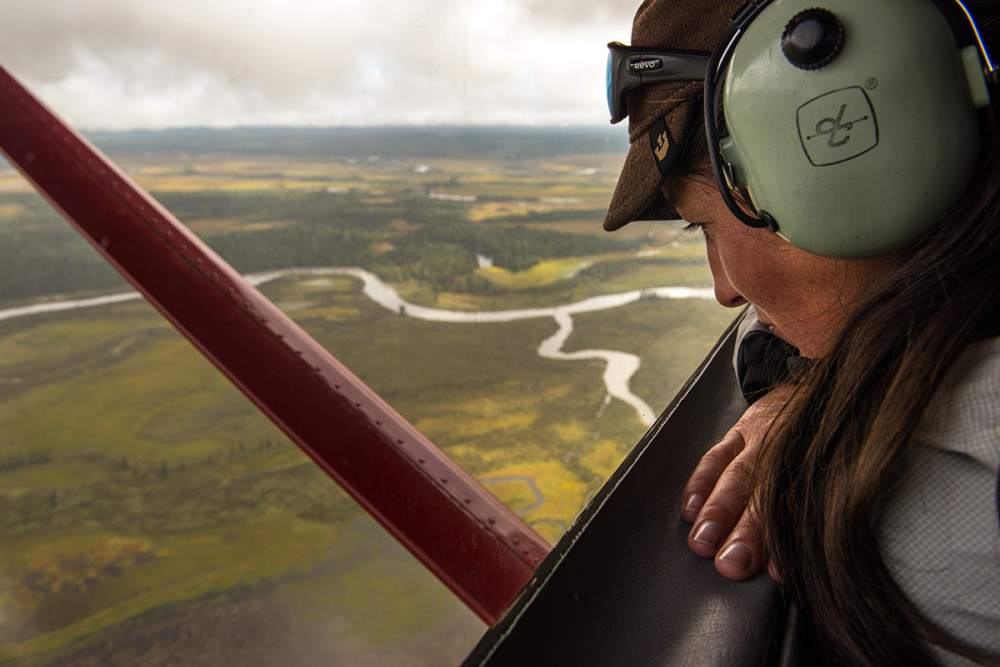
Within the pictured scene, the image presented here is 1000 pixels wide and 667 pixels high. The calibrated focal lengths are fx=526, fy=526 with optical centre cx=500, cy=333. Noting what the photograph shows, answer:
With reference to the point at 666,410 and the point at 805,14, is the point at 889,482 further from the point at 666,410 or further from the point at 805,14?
the point at 666,410

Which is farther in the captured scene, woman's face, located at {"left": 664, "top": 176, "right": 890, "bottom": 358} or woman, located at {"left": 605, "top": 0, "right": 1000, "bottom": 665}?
woman's face, located at {"left": 664, "top": 176, "right": 890, "bottom": 358}

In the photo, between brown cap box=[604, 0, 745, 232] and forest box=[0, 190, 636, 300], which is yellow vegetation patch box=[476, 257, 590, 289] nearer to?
forest box=[0, 190, 636, 300]

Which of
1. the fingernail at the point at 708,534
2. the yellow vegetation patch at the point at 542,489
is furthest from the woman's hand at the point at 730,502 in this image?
the yellow vegetation patch at the point at 542,489

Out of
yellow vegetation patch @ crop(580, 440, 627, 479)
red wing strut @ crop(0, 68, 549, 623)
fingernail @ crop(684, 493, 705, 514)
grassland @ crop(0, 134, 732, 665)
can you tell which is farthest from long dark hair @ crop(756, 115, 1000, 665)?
yellow vegetation patch @ crop(580, 440, 627, 479)

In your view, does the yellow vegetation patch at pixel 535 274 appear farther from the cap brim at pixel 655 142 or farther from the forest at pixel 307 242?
the cap brim at pixel 655 142

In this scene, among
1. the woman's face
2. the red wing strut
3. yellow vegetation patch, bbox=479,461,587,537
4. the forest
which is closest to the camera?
the woman's face

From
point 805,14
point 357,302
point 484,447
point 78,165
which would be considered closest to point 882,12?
point 805,14
